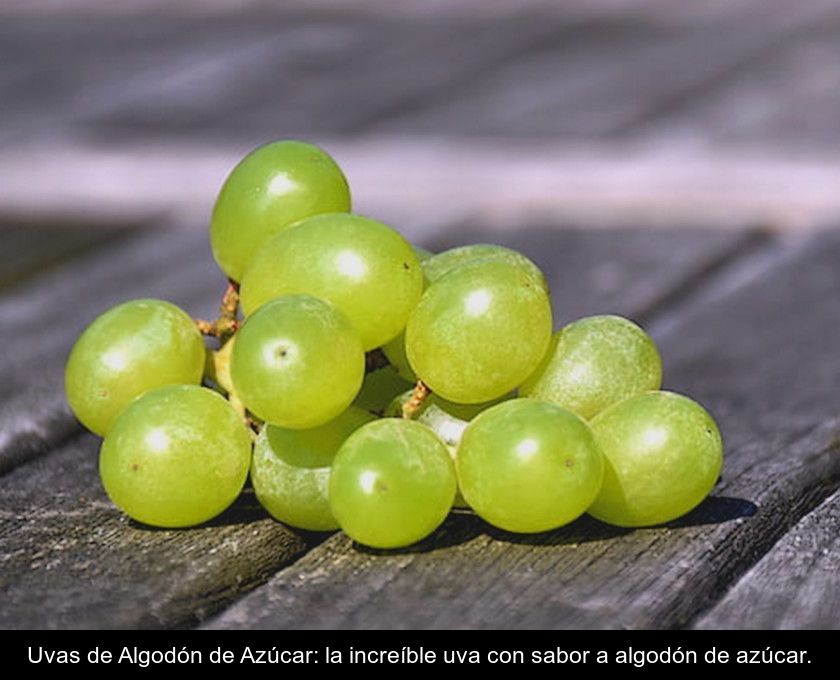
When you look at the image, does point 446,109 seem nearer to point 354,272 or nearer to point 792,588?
point 354,272

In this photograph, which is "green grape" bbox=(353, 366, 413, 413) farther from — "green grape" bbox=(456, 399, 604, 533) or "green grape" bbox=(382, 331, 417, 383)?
"green grape" bbox=(456, 399, 604, 533)

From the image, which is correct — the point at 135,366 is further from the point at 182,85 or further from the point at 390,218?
the point at 182,85

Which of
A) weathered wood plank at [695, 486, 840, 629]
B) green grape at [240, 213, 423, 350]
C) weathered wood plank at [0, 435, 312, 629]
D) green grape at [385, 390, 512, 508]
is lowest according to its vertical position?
weathered wood plank at [695, 486, 840, 629]

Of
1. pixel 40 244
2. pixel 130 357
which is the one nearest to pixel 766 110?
pixel 40 244

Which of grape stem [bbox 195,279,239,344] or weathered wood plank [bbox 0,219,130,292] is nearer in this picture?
grape stem [bbox 195,279,239,344]

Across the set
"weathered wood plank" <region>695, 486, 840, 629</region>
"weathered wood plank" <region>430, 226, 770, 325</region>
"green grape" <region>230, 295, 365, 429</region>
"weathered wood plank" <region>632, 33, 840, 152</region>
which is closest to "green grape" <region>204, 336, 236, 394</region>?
"green grape" <region>230, 295, 365, 429</region>

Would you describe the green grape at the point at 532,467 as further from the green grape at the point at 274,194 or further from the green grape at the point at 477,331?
the green grape at the point at 274,194

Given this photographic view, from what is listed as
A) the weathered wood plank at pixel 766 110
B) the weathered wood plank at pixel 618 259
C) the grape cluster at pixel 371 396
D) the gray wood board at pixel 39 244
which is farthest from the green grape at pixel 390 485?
the weathered wood plank at pixel 766 110
